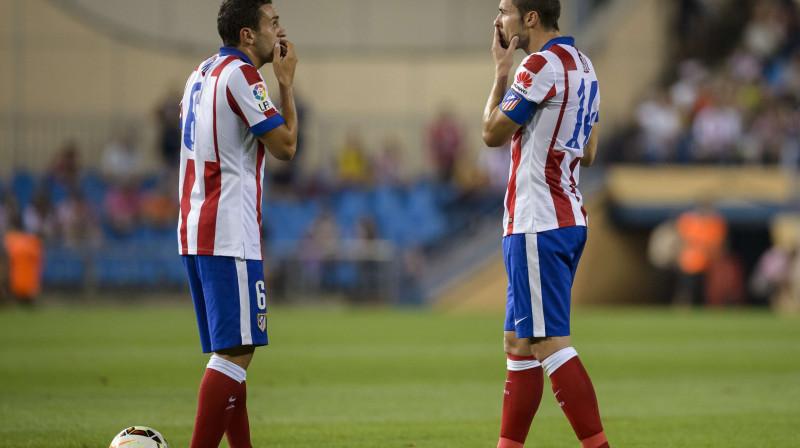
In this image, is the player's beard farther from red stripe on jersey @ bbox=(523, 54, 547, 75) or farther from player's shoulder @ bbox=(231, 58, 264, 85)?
player's shoulder @ bbox=(231, 58, 264, 85)

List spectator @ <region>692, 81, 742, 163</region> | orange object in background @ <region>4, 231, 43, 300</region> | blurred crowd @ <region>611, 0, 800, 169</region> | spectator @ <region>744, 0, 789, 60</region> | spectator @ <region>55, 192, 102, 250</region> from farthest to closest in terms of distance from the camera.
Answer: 1. spectator @ <region>744, 0, 789, 60</region>
2. spectator @ <region>692, 81, 742, 163</region>
3. blurred crowd @ <region>611, 0, 800, 169</region>
4. spectator @ <region>55, 192, 102, 250</region>
5. orange object in background @ <region>4, 231, 43, 300</region>

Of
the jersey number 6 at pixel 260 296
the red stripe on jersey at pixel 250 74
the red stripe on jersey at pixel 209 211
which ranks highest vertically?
the red stripe on jersey at pixel 250 74

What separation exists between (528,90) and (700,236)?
18.3 m

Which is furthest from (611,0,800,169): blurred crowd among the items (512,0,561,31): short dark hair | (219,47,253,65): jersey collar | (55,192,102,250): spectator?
(219,47,253,65): jersey collar

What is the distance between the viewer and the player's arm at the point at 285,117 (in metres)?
5.15

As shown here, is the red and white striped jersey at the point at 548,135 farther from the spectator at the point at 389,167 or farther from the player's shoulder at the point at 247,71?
A: the spectator at the point at 389,167

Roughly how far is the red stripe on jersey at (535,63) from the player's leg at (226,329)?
1595mm

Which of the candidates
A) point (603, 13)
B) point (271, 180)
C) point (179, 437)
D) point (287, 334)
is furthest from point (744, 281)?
point (179, 437)

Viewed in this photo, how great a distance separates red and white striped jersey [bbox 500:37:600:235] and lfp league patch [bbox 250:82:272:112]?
1.13 meters

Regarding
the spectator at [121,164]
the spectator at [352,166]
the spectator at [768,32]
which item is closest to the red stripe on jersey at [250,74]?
the spectator at [121,164]

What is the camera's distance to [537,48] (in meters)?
5.52

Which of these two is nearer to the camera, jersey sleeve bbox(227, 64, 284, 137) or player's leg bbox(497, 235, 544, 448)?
jersey sleeve bbox(227, 64, 284, 137)

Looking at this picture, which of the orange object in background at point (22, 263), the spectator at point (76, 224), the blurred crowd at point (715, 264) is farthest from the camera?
the spectator at point (76, 224)

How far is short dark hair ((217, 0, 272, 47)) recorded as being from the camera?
5.31m
